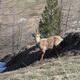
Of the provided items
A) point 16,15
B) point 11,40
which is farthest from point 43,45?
point 16,15

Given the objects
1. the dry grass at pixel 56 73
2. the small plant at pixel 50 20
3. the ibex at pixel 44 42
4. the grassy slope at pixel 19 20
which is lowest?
the grassy slope at pixel 19 20

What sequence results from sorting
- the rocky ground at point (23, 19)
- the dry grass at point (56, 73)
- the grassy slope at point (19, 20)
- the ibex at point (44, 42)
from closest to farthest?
the dry grass at point (56, 73), the ibex at point (44, 42), the rocky ground at point (23, 19), the grassy slope at point (19, 20)

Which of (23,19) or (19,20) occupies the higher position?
(19,20)

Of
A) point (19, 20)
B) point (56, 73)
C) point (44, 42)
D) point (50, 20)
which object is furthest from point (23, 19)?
point (56, 73)

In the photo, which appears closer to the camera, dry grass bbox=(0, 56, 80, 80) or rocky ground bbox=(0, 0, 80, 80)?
dry grass bbox=(0, 56, 80, 80)

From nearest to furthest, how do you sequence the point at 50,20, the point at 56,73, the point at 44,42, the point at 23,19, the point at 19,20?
the point at 56,73, the point at 44,42, the point at 50,20, the point at 19,20, the point at 23,19

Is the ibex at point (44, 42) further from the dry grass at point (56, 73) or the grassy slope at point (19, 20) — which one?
the grassy slope at point (19, 20)

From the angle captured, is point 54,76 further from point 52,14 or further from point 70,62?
point 52,14

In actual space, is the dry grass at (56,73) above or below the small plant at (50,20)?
above

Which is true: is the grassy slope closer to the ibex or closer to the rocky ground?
the rocky ground

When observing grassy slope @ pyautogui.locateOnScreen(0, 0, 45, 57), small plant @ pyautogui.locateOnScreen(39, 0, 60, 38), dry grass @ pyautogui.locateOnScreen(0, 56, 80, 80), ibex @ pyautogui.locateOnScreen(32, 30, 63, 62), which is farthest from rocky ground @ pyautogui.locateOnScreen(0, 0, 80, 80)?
dry grass @ pyautogui.locateOnScreen(0, 56, 80, 80)

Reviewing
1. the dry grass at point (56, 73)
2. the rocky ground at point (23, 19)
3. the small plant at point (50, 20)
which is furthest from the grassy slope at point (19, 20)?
the dry grass at point (56, 73)

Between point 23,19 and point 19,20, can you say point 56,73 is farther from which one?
point 23,19

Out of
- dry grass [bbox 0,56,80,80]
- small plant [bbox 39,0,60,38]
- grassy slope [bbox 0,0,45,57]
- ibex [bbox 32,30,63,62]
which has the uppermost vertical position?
dry grass [bbox 0,56,80,80]
